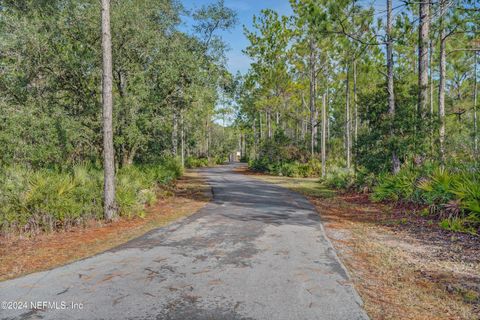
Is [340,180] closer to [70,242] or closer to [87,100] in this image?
[87,100]

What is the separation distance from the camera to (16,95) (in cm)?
1148

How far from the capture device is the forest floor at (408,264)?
150 inches

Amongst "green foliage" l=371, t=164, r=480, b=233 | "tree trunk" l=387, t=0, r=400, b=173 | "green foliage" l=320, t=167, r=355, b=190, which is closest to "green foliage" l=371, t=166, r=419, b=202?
"green foliage" l=371, t=164, r=480, b=233

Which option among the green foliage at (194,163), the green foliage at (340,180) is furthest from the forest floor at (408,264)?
the green foliage at (194,163)

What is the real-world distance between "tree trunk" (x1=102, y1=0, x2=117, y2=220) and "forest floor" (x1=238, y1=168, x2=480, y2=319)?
5709 mm

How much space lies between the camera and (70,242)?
22.9ft

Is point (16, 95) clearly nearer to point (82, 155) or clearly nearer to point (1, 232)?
point (82, 155)

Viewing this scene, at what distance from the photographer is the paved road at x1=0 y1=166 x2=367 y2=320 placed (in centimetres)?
367

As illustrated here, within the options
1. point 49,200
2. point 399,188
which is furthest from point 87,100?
point 399,188

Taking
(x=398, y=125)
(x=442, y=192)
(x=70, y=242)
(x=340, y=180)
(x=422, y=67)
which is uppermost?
(x=422, y=67)

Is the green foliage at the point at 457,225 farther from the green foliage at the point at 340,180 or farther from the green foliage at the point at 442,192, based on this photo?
the green foliage at the point at 340,180

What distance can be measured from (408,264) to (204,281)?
3.28 m

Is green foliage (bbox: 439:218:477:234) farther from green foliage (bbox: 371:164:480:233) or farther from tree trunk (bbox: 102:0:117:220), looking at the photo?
tree trunk (bbox: 102:0:117:220)

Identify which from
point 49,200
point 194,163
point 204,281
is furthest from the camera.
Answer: point 194,163
